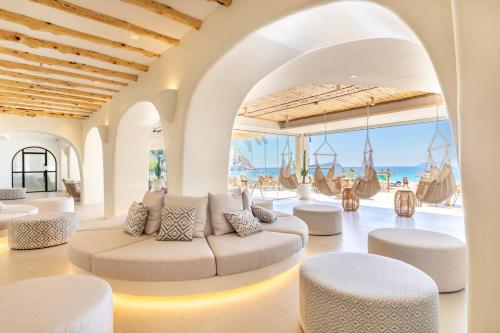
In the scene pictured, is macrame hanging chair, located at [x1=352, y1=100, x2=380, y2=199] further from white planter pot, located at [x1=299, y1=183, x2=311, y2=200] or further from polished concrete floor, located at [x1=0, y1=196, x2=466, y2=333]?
polished concrete floor, located at [x1=0, y1=196, x2=466, y2=333]

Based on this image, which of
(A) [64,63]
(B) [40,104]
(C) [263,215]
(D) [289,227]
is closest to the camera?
(D) [289,227]

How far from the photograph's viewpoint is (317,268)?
190 centimetres

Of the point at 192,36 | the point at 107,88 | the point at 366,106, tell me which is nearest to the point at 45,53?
the point at 107,88

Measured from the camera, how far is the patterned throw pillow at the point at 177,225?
2.66 m

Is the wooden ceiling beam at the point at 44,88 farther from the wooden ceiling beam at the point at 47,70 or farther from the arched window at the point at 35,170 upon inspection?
the arched window at the point at 35,170

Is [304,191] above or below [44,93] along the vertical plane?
below

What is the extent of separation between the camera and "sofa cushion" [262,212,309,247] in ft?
9.85

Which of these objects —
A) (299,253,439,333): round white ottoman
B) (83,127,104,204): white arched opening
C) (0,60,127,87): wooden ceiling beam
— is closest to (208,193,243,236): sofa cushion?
(299,253,439,333): round white ottoman

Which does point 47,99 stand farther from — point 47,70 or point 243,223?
point 243,223

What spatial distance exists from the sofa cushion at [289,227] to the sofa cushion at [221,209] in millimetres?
440

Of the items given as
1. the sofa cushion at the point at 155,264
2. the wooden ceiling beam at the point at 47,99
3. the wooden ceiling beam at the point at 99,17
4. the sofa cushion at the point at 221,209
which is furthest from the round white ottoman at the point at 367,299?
the wooden ceiling beam at the point at 47,99

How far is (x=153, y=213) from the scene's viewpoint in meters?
3.00

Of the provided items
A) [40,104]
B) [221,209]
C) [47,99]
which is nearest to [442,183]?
[221,209]

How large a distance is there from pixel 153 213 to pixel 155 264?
0.94 metres
